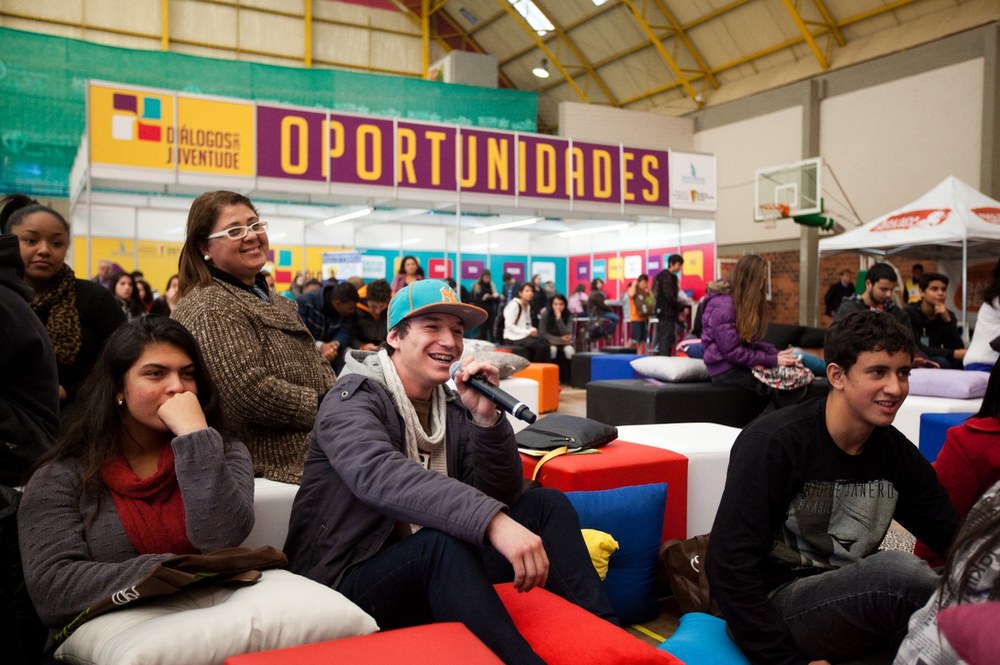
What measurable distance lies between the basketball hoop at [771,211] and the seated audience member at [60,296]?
14.5 meters

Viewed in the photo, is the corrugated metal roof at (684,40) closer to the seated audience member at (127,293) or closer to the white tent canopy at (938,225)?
the white tent canopy at (938,225)

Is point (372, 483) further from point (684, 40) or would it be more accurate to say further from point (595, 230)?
point (684, 40)

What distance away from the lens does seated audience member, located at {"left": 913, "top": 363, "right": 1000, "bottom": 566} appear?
2420 mm

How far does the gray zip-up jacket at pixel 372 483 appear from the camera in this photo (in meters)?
1.82

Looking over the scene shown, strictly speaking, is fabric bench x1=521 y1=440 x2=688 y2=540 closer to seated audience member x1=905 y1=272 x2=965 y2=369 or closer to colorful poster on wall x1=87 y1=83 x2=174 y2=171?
seated audience member x1=905 y1=272 x2=965 y2=369

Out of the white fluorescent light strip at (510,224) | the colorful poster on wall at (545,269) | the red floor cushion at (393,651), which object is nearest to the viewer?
the red floor cushion at (393,651)

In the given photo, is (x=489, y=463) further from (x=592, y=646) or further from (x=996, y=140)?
(x=996, y=140)

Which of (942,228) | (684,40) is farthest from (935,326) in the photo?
(684,40)

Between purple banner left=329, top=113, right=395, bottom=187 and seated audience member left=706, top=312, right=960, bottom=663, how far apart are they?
9.01 metres

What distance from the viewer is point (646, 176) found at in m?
12.7

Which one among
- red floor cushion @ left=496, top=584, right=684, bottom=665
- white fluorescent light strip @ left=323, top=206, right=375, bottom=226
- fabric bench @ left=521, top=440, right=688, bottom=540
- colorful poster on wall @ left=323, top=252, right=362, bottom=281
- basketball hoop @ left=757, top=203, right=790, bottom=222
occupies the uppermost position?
basketball hoop @ left=757, top=203, right=790, bottom=222

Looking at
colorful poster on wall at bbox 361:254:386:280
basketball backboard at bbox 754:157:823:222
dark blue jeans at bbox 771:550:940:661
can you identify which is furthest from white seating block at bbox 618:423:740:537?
basketball backboard at bbox 754:157:823:222

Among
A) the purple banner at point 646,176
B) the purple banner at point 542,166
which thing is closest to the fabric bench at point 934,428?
the purple banner at point 542,166

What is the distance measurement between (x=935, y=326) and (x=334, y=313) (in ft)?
16.1
